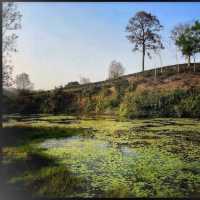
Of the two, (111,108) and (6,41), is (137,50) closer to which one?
(111,108)

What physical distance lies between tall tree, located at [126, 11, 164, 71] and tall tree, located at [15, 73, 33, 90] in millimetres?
1706

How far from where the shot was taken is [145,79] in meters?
5.93

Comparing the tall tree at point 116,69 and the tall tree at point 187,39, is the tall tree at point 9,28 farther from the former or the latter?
the tall tree at point 187,39

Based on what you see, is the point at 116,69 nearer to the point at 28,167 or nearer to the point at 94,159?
the point at 94,159

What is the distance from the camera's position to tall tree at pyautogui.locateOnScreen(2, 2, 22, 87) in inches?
207

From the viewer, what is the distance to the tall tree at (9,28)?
5.26 meters

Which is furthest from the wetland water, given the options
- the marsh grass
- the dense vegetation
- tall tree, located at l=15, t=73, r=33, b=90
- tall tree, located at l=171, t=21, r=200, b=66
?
tall tree, located at l=171, t=21, r=200, b=66

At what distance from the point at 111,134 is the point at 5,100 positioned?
170 cm

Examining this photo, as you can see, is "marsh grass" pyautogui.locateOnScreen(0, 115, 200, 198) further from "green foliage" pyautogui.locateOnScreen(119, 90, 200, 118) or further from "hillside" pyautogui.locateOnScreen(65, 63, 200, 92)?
"hillside" pyautogui.locateOnScreen(65, 63, 200, 92)

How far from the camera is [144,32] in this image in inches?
227

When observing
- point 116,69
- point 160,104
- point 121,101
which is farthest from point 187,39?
point 121,101

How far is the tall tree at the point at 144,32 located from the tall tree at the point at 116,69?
37 centimetres

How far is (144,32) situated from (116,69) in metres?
0.74

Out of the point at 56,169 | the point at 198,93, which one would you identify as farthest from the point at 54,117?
the point at 198,93
